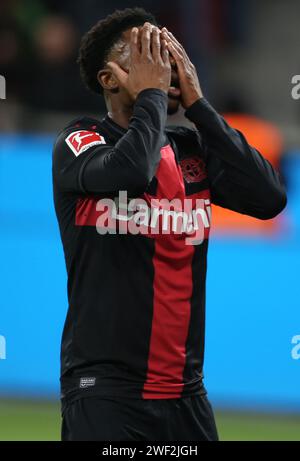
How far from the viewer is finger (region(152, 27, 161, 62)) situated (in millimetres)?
4070

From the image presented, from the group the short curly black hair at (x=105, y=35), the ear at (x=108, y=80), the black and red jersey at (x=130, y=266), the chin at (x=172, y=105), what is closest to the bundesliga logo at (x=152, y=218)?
the black and red jersey at (x=130, y=266)

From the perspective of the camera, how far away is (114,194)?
4.02 meters

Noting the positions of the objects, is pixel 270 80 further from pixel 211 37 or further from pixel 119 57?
pixel 119 57

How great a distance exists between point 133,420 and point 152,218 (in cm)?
72

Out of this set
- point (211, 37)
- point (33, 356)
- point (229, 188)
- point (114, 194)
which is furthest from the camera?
point (211, 37)

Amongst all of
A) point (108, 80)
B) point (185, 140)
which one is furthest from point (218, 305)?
point (108, 80)

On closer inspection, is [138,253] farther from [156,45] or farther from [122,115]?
[156,45]

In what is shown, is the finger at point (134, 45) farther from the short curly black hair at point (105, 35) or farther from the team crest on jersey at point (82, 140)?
the team crest on jersey at point (82, 140)

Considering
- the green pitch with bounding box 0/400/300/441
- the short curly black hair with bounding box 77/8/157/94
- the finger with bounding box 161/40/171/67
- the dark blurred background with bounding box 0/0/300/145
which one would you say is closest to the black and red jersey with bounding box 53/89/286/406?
the finger with bounding box 161/40/171/67

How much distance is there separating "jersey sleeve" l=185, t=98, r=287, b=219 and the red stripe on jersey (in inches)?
12.6

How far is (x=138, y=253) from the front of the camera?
4047mm

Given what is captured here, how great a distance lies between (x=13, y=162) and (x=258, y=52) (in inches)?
200

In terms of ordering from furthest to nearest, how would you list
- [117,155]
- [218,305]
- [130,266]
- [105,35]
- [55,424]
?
[218,305]
[55,424]
[105,35]
[130,266]
[117,155]
